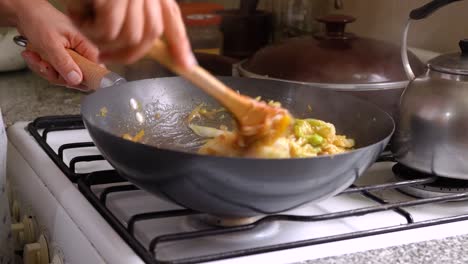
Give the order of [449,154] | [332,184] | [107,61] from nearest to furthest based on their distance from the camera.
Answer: [107,61], [332,184], [449,154]

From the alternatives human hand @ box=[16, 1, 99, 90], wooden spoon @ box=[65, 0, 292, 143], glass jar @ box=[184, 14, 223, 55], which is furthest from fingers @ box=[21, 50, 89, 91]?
glass jar @ box=[184, 14, 223, 55]

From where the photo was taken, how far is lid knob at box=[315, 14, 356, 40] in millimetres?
980

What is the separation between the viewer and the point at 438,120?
2.46 feet

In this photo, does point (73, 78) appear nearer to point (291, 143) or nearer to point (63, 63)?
point (63, 63)

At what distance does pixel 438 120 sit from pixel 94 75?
0.43 meters

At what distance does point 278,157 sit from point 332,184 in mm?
56

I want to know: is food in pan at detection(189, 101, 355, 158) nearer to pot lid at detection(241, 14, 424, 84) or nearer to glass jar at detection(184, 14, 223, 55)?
pot lid at detection(241, 14, 424, 84)

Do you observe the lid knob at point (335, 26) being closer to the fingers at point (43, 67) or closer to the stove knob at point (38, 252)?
the fingers at point (43, 67)

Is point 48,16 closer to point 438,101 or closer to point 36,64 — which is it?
point 36,64

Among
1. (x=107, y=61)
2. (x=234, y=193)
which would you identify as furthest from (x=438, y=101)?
(x=107, y=61)

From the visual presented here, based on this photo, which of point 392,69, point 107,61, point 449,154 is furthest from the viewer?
point 392,69

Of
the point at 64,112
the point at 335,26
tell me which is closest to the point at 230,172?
the point at 335,26

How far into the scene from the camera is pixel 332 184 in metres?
0.61

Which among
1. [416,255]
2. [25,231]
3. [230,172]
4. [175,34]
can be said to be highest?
[175,34]
